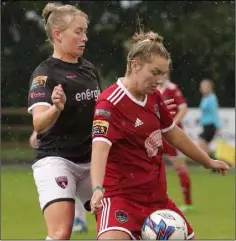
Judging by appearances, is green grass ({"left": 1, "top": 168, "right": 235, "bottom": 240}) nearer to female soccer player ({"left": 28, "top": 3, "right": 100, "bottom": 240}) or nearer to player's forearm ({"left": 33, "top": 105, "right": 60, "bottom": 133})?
female soccer player ({"left": 28, "top": 3, "right": 100, "bottom": 240})

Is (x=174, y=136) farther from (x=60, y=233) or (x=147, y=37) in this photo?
(x=60, y=233)

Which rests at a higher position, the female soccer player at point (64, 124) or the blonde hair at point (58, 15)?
the blonde hair at point (58, 15)

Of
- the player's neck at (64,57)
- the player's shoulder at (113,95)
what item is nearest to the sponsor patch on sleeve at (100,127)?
the player's shoulder at (113,95)

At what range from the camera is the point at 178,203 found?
13.8m

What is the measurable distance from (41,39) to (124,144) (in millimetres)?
25160

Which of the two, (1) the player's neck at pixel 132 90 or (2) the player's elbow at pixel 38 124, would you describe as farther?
(2) the player's elbow at pixel 38 124

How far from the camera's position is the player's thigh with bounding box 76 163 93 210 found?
21.9 feet

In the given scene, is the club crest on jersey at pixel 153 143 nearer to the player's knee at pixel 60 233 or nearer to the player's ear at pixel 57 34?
the player's knee at pixel 60 233

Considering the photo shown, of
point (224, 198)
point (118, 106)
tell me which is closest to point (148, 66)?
point (118, 106)

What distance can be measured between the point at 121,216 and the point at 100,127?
594 mm

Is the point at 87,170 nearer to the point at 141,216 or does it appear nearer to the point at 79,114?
the point at 79,114

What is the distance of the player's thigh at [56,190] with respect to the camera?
20.8 feet

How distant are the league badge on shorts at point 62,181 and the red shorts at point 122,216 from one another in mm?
553

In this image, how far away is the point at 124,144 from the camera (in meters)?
6.07
